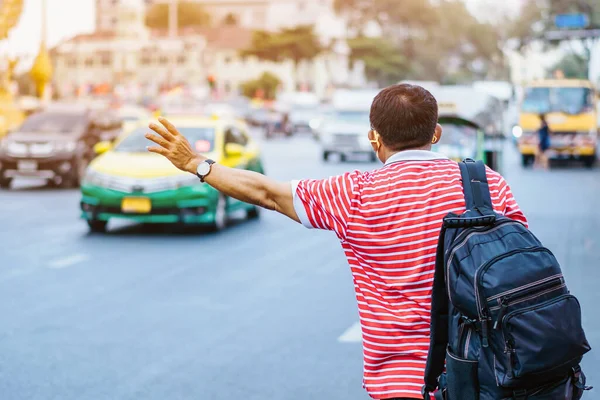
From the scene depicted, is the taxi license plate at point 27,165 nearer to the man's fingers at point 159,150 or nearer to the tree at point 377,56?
the man's fingers at point 159,150

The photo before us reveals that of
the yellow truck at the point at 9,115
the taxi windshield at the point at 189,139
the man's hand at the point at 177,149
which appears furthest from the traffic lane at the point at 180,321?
the yellow truck at the point at 9,115

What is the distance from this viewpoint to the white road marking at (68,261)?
1189 cm

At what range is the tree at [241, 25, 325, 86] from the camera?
103m

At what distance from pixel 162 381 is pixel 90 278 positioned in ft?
14.1

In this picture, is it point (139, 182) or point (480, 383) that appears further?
point (139, 182)

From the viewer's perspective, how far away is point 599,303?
383 inches

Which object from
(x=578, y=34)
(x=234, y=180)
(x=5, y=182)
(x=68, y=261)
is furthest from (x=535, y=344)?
(x=578, y=34)

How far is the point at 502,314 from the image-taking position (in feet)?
9.98

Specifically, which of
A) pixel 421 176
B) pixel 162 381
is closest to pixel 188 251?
pixel 162 381

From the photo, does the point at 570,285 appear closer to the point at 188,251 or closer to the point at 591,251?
the point at 591,251

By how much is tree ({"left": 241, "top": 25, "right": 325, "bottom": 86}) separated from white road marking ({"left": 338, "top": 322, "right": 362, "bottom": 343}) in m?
94.8

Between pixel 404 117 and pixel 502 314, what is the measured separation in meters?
0.75

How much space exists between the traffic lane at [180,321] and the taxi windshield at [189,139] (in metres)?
2.17

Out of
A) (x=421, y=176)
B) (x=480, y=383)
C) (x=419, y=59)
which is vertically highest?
(x=421, y=176)
